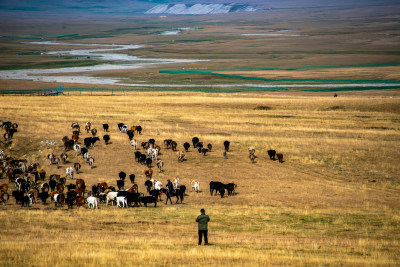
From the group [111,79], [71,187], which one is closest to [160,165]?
[71,187]

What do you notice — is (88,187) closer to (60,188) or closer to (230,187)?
(60,188)

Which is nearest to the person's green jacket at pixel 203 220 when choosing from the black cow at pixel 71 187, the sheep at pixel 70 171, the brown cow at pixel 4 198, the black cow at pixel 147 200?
the black cow at pixel 147 200

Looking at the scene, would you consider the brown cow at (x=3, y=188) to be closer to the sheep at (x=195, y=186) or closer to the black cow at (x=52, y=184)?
the black cow at (x=52, y=184)

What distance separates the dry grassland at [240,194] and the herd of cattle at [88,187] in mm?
551

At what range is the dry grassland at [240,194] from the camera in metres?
15.9

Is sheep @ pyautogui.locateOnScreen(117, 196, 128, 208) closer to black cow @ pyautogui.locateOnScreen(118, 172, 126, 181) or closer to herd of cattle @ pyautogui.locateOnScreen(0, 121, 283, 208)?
herd of cattle @ pyautogui.locateOnScreen(0, 121, 283, 208)

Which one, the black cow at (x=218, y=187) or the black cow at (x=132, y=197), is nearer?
the black cow at (x=132, y=197)

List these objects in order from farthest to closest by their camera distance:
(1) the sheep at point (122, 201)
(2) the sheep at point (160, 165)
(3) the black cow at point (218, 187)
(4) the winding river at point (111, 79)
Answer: (4) the winding river at point (111, 79) < (2) the sheep at point (160, 165) < (3) the black cow at point (218, 187) < (1) the sheep at point (122, 201)

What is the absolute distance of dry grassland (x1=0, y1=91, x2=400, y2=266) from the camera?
52.2 feet

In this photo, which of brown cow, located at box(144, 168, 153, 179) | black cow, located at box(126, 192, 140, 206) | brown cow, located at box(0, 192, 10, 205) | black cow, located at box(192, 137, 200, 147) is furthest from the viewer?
black cow, located at box(192, 137, 200, 147)

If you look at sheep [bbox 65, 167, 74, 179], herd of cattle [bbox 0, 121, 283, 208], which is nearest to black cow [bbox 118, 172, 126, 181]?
herd of cattle [bbox 0, 121, 283, 208]

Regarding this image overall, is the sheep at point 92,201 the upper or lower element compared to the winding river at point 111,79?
lower

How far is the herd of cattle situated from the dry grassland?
1.81 ft

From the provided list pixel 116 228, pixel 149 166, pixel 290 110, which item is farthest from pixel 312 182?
pixel 290 110
